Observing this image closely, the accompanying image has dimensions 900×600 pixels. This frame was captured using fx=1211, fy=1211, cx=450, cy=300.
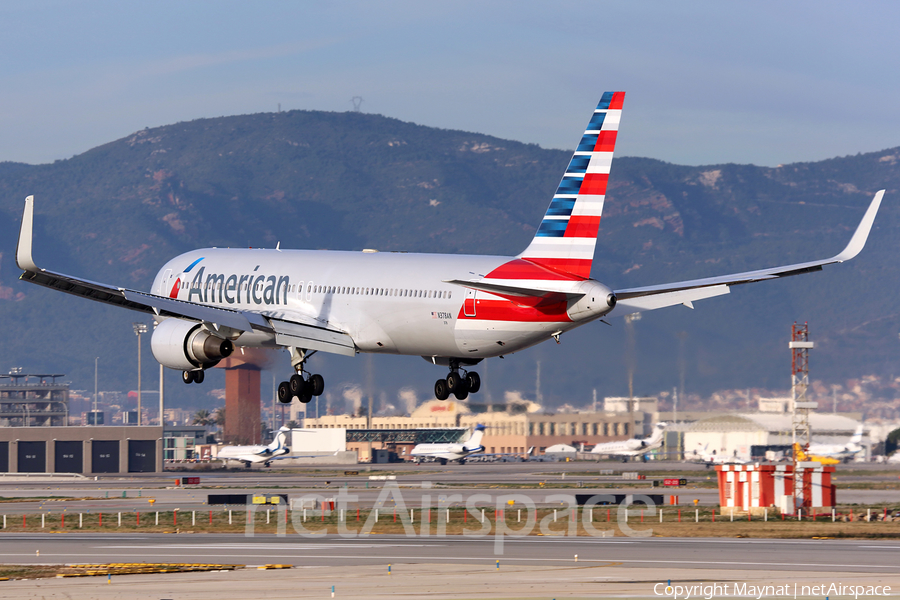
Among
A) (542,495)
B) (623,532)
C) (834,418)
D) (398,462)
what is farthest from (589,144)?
(398,462)

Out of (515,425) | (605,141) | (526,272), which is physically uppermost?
(605,141)

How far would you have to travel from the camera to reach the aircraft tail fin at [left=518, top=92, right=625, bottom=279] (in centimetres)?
4519

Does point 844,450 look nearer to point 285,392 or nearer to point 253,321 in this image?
point 285,392

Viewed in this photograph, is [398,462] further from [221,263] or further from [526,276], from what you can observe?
[526,276]

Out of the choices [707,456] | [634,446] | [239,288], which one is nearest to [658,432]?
[634,446]

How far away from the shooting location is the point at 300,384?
172 feet

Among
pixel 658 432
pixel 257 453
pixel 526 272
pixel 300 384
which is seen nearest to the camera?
pixel 526 272

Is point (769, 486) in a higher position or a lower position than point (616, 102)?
lower

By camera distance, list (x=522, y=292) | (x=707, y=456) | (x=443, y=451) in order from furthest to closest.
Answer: (x=443, y=451)
(x=707, y=456)
(x=522, y=292)

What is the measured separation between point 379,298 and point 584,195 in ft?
33.4

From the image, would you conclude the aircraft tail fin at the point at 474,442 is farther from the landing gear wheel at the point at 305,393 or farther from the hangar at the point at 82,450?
the landing gear wheel at the point at 305,393

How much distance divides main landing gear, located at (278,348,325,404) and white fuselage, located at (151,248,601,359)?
139cm

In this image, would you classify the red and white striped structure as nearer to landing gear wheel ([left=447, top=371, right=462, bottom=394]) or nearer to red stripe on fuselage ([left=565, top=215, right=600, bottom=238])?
landing gear wheel ([left=447, top=371, right=462, bottom=394])

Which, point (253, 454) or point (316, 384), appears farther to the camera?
point (253, 454)
